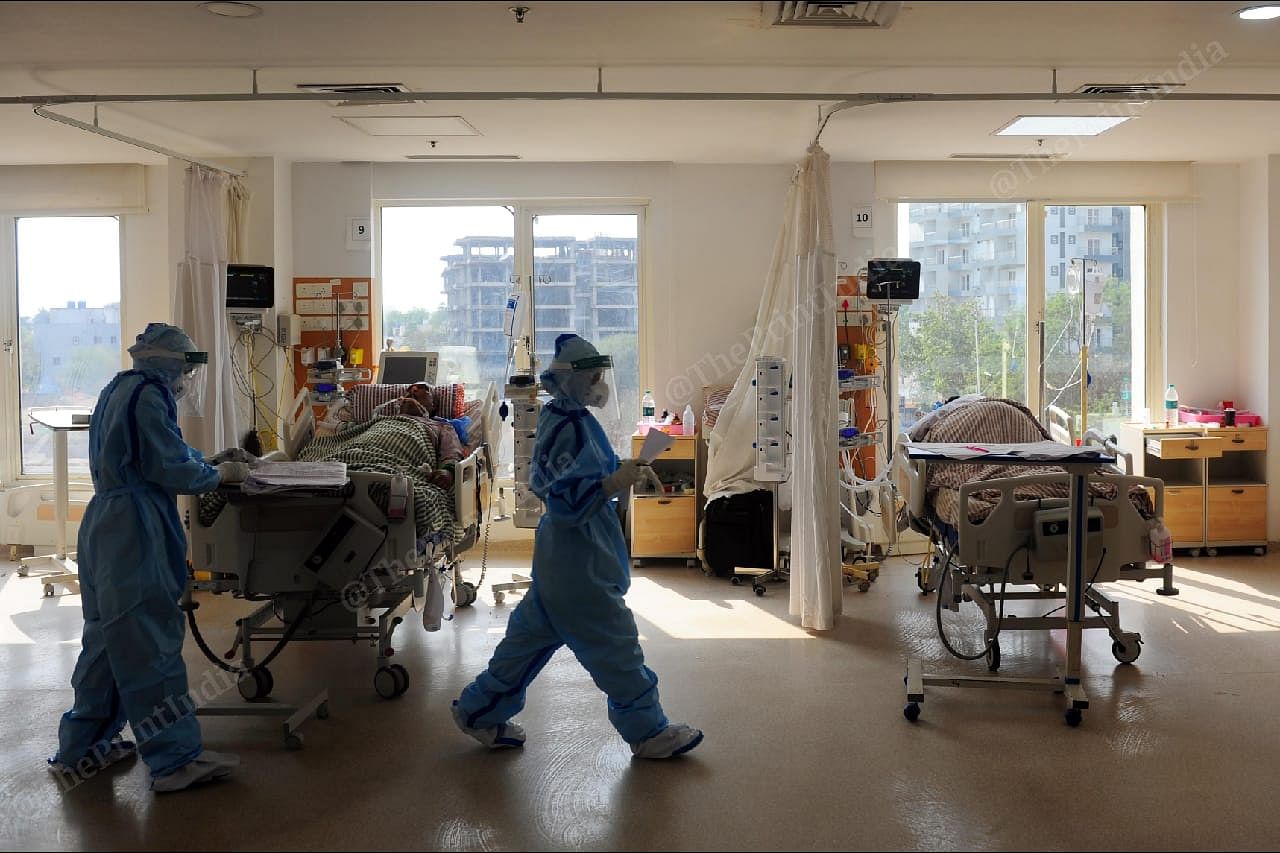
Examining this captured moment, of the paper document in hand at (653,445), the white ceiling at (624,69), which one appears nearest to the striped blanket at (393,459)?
the paper document in hand at (653,445)

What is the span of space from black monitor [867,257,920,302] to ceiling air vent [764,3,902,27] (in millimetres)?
2759

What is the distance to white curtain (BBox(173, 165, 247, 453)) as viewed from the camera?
251 inches

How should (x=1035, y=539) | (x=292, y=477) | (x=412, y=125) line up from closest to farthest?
(x=292, y=477) < (x=1035, y=539) < (x=412, y=125)

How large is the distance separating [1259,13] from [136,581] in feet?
14.7

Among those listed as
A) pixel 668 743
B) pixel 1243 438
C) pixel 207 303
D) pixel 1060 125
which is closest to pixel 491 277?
pixel 207 303

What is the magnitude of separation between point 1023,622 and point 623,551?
195 centimetres

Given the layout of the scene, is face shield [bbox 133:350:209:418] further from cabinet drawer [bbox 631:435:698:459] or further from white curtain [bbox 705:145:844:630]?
cabinet drawer [bbox 631:435:698:459]

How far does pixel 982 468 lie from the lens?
5.49 m

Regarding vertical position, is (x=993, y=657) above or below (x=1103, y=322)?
below

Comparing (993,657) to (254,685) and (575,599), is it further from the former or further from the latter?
(254,685)

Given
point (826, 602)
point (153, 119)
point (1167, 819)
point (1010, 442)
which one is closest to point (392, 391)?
point (153, 119)

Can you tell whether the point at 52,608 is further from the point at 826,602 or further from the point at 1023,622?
the point at 1023,622

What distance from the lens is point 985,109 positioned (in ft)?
19.6

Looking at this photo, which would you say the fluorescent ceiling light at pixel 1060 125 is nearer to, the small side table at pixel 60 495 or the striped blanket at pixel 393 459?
the striped blanket at pixel 393 459
